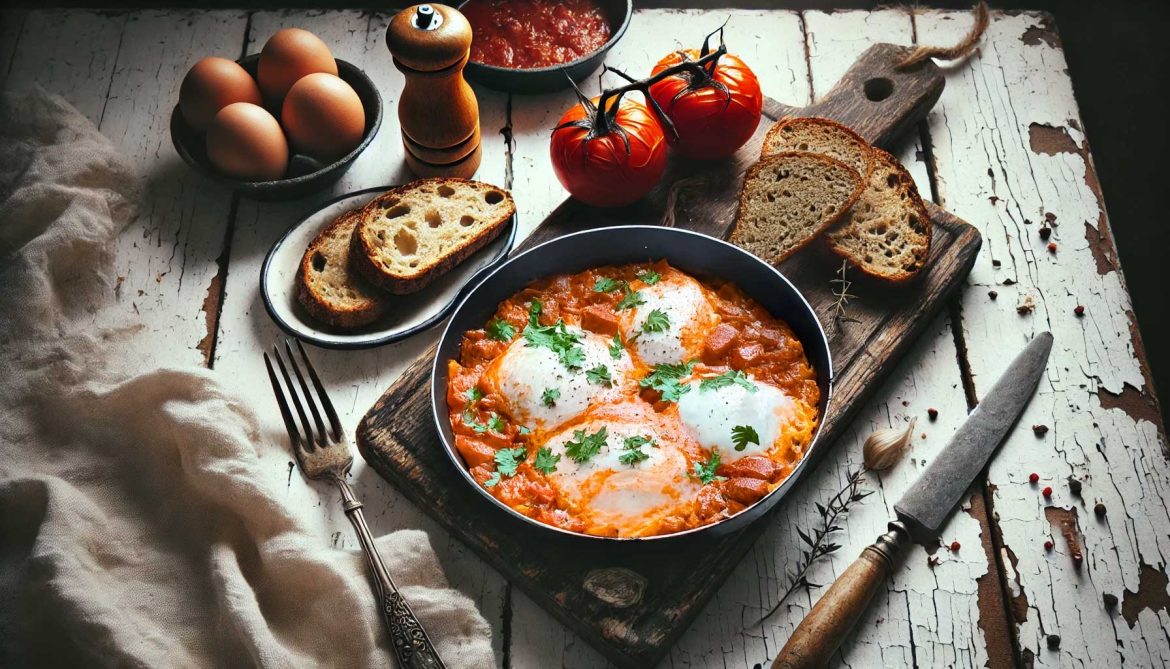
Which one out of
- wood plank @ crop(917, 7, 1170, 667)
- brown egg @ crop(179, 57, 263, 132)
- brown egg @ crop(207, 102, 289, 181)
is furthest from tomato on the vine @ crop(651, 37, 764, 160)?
brown egg @ crop(179, 57, 263, 132)

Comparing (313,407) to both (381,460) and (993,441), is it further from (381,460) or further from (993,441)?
(993,441)

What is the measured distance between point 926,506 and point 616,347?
43.2 inches

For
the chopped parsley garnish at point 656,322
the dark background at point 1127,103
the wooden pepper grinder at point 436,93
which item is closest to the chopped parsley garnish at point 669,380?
the chopped parsley garnish at point 656,322

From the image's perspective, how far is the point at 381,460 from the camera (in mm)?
3316

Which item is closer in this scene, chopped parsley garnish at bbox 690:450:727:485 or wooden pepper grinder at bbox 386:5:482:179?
chopped parsley garnish at bbox 690:450:727:485

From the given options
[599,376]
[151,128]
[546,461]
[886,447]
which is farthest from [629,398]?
[151,128]

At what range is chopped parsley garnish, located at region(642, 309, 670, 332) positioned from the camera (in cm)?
337

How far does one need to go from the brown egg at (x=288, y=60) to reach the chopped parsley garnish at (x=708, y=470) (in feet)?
7.52

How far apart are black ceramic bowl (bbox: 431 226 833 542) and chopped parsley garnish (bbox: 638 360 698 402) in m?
0.37

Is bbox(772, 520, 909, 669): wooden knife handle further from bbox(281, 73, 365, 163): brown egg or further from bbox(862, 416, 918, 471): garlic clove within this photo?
A: bbox(281, 73, 365, 163): brown egg

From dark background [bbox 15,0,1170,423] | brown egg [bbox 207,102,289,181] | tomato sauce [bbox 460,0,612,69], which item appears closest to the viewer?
brown egg [bbox 207,102,289,181]

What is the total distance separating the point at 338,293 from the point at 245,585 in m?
1.13

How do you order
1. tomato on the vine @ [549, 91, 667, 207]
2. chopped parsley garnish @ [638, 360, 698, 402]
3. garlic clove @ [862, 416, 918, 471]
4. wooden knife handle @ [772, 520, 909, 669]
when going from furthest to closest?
tomato on the vine @ [549, 91, 667, 207] < garlic clove @ [862, 416, 918, 471] < chopped parsley garnish @ [638, 360, 698, 402] < wooden knife handle @ [772, 520, 909, 669]

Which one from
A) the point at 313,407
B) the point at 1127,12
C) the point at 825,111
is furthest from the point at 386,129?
the point at 1127,12
